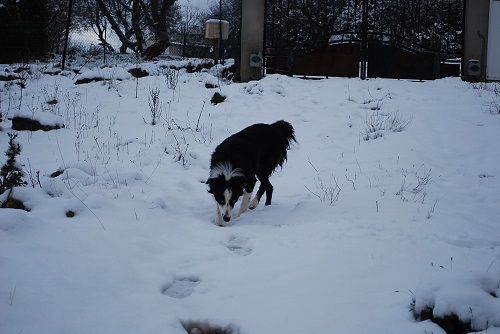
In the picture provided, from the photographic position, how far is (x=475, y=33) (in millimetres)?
11570

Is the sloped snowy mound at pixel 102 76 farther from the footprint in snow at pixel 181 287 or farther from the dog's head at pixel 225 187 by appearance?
the footprint in snow at pixel 181 287

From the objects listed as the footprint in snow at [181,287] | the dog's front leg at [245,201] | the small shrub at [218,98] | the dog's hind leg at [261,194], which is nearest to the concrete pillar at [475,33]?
the small shrub at [218,98]

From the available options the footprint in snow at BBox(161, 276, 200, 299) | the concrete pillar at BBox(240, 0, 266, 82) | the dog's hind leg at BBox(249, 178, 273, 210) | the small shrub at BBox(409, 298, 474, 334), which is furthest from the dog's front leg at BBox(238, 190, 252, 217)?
the concrete pillar at BBox(240, 0, 266, 82)

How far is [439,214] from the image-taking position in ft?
14.7

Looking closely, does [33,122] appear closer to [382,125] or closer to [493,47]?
[382,125]

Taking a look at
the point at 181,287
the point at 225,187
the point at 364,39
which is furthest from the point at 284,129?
the point at 364,39

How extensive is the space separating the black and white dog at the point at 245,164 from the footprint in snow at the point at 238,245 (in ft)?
1.80

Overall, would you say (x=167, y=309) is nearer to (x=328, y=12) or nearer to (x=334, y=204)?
(x=334, y=204)

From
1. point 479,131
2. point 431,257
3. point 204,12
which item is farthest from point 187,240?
point 204,12

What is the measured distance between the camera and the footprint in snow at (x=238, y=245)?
3.88 metres

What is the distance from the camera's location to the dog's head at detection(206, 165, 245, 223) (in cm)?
493

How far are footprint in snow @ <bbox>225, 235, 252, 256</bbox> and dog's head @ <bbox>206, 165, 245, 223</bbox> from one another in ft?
2.11

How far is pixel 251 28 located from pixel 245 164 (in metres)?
7.47

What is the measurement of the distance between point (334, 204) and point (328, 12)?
31.0ft
